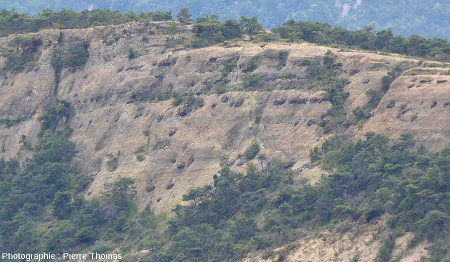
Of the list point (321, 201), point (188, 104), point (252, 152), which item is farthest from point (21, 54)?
point (321, 201)

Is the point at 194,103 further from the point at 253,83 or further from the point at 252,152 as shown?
the point at 252,152

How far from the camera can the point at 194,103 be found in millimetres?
93188

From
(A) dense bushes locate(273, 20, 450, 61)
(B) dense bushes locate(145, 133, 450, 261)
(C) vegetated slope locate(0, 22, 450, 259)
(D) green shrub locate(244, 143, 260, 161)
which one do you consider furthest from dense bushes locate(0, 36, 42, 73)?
(B) dense bushes locate(145, 133, 450, 261)

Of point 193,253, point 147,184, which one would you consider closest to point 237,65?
point 147,184

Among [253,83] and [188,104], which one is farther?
[188,104]

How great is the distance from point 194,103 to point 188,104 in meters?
0.54

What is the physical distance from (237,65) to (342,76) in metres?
10.5

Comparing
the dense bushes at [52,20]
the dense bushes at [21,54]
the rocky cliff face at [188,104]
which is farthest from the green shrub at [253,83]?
the dense bushes at [21,54]

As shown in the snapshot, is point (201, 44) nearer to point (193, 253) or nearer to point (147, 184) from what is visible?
point (147, 184)

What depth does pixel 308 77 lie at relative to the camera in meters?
90.9

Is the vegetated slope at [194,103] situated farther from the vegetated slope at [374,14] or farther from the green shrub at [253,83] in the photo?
the vegetated slope at [374,14]

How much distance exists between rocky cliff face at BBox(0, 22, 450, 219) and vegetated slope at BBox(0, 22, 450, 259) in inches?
4.2

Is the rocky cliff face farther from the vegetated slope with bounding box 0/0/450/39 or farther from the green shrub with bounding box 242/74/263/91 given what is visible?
the vegetated slope with bounding box 0/0/450/39

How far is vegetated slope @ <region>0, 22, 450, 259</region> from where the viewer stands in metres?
84.1
